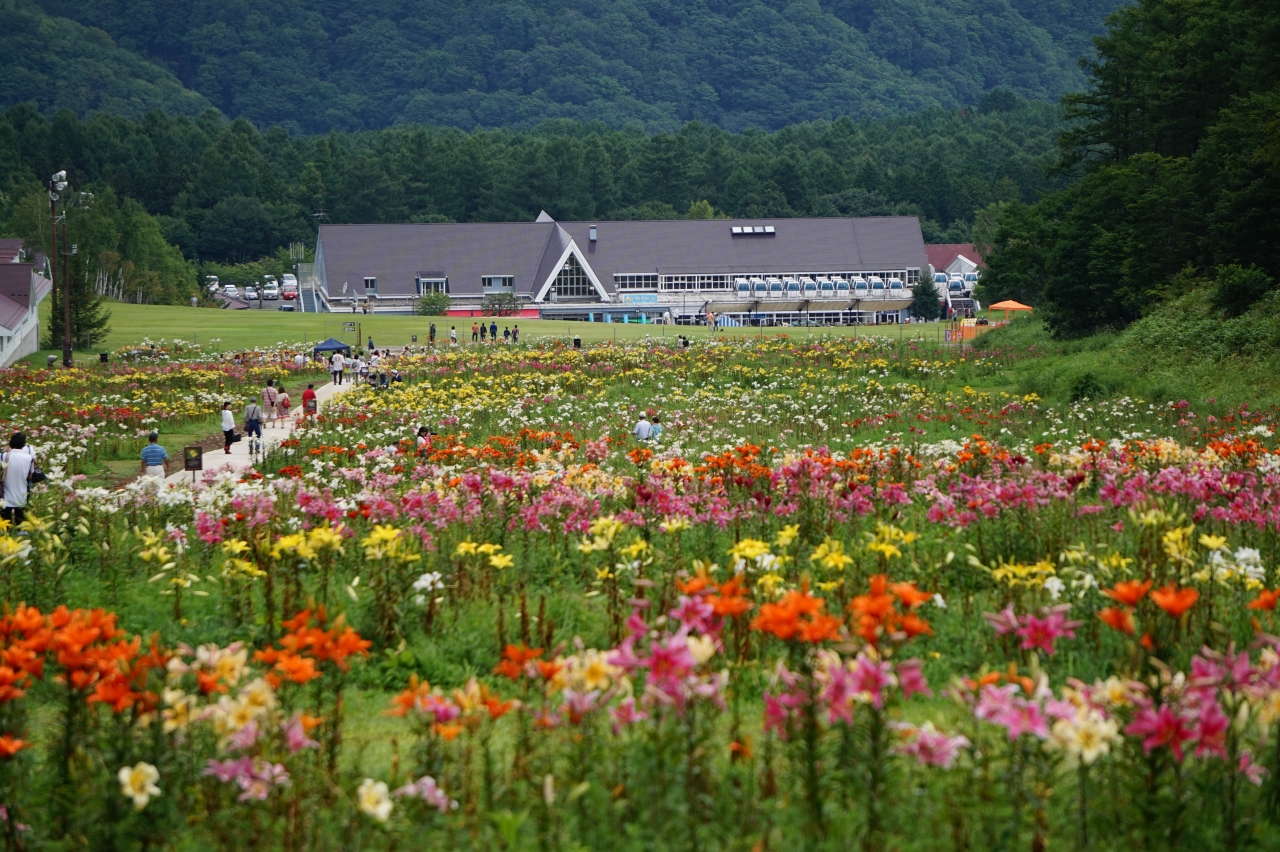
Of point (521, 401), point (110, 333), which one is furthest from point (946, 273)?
point (521, 401)

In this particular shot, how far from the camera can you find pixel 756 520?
1177 cm

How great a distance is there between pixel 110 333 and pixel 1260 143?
4746 cm

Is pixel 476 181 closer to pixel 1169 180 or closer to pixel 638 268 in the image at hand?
pixel 638 268

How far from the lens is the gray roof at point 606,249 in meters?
98.2

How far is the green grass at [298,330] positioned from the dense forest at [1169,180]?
401 inches

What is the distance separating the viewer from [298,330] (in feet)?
210

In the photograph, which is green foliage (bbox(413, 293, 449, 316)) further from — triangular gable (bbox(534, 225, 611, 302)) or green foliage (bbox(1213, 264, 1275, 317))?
green foliage (bbox(1213, 264, 1275, 317))

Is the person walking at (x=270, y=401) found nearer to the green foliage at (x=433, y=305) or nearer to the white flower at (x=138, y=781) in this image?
the white flower at (x=138, y=781)

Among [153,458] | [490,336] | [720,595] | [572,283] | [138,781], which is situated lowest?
[153,458]

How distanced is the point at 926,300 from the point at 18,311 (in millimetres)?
66580

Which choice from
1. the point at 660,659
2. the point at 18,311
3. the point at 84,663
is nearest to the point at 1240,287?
the point at 660,659

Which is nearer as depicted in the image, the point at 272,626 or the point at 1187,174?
the point at 272,626

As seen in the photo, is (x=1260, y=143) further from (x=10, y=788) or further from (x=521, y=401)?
(x=10, y=788)

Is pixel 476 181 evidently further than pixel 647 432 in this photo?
Yes
